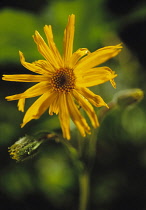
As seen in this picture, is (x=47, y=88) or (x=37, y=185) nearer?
(x=47, y=88)

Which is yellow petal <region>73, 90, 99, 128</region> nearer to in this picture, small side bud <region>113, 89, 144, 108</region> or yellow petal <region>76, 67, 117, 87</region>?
yellow petal <region>76, 67, 117, 87</region>

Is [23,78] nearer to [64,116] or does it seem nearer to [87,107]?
[64,116]

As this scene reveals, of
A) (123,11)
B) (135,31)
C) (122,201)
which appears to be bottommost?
(122,201)

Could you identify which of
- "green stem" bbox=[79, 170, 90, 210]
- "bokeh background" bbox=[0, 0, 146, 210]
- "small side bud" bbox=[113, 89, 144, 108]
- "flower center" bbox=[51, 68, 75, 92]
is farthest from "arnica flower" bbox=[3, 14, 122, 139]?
"bokeh background" bbox=[0, 0, 146, 210]

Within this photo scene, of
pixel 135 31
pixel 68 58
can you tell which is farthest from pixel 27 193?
pixel 135 31

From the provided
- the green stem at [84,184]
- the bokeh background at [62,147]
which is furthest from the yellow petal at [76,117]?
the bokeh background at [62,147]

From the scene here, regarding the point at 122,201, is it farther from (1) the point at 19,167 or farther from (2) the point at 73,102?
(2) the point at 73,102

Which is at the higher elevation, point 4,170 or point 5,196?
point 4,170
